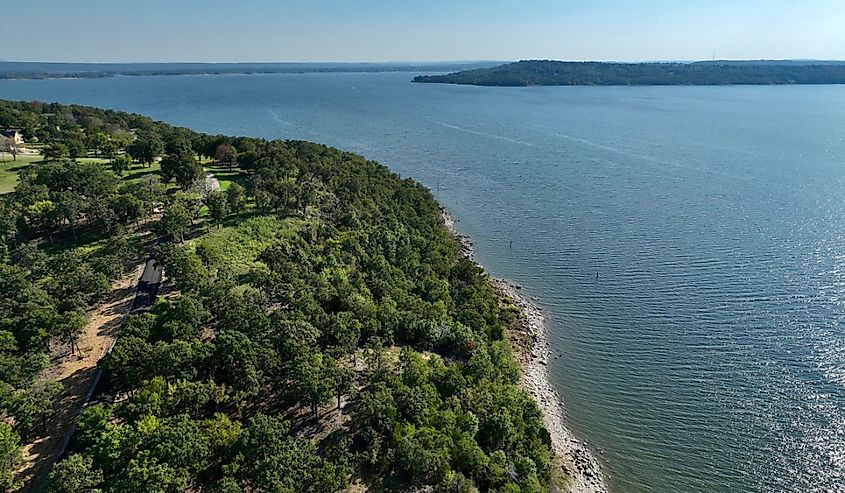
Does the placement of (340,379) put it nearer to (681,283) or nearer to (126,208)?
(126,208)

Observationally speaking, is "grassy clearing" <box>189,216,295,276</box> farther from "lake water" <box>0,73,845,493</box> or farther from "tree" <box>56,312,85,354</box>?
"lake water" <box>0,73,845,493</box>

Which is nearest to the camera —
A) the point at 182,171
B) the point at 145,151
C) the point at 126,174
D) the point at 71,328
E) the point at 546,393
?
the point at 71,328

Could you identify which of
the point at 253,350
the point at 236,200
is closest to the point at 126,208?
the point at 236,200

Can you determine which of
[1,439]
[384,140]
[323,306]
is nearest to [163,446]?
[1,439]

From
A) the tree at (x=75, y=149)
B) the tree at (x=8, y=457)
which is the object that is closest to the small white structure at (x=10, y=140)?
the tree at (x=75, y=149)

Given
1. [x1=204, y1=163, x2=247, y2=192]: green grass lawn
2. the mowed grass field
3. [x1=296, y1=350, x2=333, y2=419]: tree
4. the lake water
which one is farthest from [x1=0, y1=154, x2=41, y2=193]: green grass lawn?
the lake water

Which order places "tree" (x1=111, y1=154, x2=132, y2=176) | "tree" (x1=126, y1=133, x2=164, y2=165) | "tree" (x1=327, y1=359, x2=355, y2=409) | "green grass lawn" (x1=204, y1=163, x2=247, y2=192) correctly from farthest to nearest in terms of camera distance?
1. "tree" (x1=126, y1=133, x2=164, y2=165)
2. "green grass lawn" (x1=204, y1=163, x2=247, y2=192)
3. "tree" (x1=111, y1=154, x2=132, y2=176)
4. "tree" (x1=327, y1=359, x2=355, y2=409)

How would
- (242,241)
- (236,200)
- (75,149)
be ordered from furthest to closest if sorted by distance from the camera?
(75,149), (236,200), (242,241)
